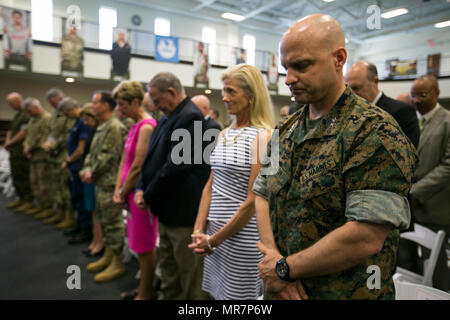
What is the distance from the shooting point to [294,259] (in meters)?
0.79

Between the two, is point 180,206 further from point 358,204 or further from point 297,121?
point 358,204

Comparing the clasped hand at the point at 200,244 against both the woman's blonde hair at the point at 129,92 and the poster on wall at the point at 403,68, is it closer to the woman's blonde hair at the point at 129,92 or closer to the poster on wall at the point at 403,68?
the woman's blonde hair at the point at 129,92

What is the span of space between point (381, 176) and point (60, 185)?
4.55 meters

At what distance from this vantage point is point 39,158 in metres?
4.48

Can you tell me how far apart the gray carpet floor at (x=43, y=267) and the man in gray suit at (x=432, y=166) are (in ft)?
8.33

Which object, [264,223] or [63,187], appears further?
[63,187]

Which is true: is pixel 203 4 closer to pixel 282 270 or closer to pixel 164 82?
pixel 164 82

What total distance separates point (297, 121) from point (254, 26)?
545 inches

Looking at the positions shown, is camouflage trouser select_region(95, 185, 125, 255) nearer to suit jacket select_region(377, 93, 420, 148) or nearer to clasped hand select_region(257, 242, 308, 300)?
clasped hand select_region(257, 242, 308, 300)

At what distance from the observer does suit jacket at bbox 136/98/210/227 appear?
175 cm

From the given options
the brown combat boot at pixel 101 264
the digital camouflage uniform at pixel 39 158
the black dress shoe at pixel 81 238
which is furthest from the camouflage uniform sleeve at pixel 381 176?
the digital camouflage uniform at pixel 39 158

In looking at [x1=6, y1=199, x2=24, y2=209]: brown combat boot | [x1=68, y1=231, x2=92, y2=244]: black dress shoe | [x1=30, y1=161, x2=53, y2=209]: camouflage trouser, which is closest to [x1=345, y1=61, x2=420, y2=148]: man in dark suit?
[x1=68, y1=231, x2=92, y2=244]: black dress shoe

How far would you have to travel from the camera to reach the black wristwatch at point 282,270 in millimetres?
801
